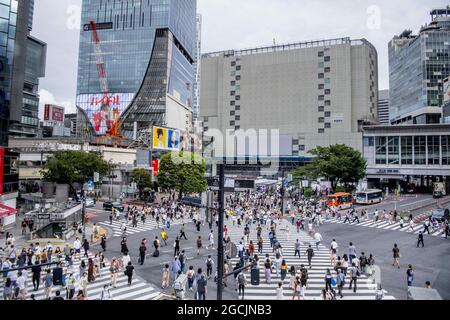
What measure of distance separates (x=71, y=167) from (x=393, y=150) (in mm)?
57320

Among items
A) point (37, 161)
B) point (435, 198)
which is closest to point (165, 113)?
point (37, 161)

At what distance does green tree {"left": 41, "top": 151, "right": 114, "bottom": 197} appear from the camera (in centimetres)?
4512

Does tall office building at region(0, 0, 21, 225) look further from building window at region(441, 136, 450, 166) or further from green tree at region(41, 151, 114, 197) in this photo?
building window at region(441, 136, 450, 166)

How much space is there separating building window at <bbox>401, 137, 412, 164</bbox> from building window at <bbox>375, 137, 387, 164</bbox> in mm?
3328

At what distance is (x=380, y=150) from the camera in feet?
216

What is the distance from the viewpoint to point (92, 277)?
16.9m

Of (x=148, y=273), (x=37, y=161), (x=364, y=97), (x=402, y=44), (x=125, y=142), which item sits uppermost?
(x=402, y=44)

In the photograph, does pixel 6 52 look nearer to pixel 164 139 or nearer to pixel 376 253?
pixel 164 139

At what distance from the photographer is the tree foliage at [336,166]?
51.8 meters

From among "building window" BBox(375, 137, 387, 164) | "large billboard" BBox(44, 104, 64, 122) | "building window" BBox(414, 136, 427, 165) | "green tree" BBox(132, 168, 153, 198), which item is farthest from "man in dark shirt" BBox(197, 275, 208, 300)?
"large billboard" BBox(44, 104, 64, 122)

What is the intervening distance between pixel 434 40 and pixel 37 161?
102 metres

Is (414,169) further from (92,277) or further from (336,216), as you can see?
(92,277)

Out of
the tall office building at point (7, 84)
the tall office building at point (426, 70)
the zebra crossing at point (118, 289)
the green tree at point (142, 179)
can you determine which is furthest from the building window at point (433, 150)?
the tall office building at point (7, 84)

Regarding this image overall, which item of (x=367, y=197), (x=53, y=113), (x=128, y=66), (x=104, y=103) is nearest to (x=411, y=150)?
(x=367, y=197)
